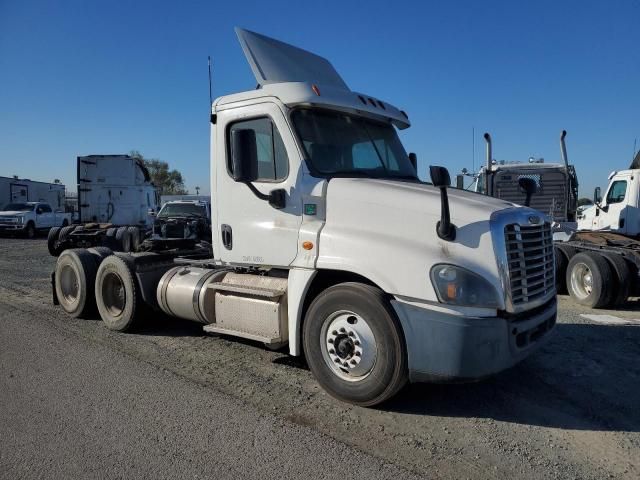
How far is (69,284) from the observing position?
7.71 meters

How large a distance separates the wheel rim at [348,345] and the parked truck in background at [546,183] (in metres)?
8.73

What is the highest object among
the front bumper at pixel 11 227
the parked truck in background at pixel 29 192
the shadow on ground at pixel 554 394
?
the parked truck in background at pixel 29 192

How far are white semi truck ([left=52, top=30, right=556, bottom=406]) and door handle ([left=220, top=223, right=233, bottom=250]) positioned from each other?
17mm

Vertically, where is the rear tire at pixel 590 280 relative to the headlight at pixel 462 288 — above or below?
below

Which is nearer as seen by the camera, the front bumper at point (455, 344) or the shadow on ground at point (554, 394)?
the front bumper at point (455, 344)

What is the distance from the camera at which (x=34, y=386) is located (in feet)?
15.3

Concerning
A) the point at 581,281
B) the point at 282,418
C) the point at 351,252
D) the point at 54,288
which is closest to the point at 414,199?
the point at 351,252

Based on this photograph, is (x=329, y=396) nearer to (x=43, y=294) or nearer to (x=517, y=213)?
(x=517, y=213)

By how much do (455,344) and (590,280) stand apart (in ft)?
22.4

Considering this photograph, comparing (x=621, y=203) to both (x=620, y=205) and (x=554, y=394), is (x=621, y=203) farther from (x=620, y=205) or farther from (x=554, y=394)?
(x=554, y=394)

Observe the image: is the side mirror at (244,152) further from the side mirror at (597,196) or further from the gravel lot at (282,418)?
the side mirror at (597,196)

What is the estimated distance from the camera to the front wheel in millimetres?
3918

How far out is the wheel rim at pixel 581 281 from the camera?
30.5 feet

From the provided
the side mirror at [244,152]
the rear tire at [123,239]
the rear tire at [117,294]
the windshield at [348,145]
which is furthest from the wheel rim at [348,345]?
the rear tire at [123,239]
